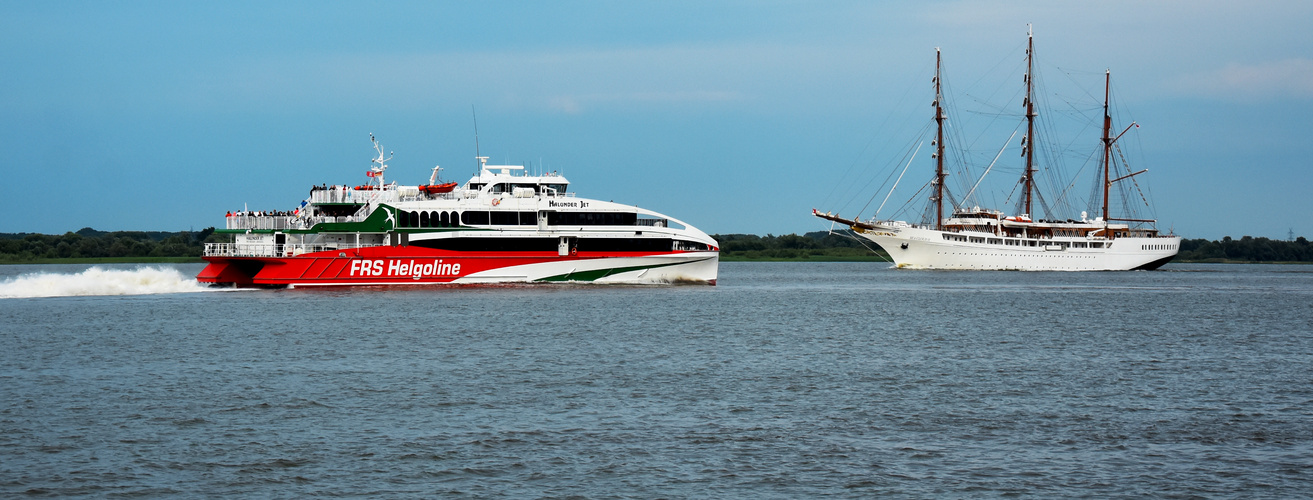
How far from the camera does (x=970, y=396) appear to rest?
78.2 ft

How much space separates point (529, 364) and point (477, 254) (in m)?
28.7

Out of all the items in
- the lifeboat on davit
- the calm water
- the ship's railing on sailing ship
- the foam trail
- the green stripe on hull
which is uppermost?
the lifeboat on davit

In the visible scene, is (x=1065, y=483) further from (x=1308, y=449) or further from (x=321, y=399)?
(x=321, y=399)

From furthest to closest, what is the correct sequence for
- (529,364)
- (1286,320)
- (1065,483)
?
(1286,320)
(529,364)
(1065,483)

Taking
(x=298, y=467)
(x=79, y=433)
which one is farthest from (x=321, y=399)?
(x=298, y=467)

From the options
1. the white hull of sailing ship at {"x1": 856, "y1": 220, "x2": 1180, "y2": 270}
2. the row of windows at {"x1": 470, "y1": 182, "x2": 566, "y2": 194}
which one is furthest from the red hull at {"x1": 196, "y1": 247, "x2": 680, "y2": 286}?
the white hull of sailing ship at {"x1": 856, "y1": 220, "x2": 1180, "y2": 270}

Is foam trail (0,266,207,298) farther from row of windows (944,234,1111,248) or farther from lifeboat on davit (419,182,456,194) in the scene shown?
row of windows (944,234,1111,248)

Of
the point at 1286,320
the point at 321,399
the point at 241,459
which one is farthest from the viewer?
the point at 1286,320

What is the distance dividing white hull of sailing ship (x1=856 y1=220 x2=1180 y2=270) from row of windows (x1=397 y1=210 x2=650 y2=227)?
52.8 meters

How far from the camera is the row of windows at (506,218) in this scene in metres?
56.0

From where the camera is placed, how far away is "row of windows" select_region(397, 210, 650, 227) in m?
56.0

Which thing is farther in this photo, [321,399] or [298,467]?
[321,399]

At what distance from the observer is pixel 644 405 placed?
2239 cm

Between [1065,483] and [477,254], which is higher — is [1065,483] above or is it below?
below
